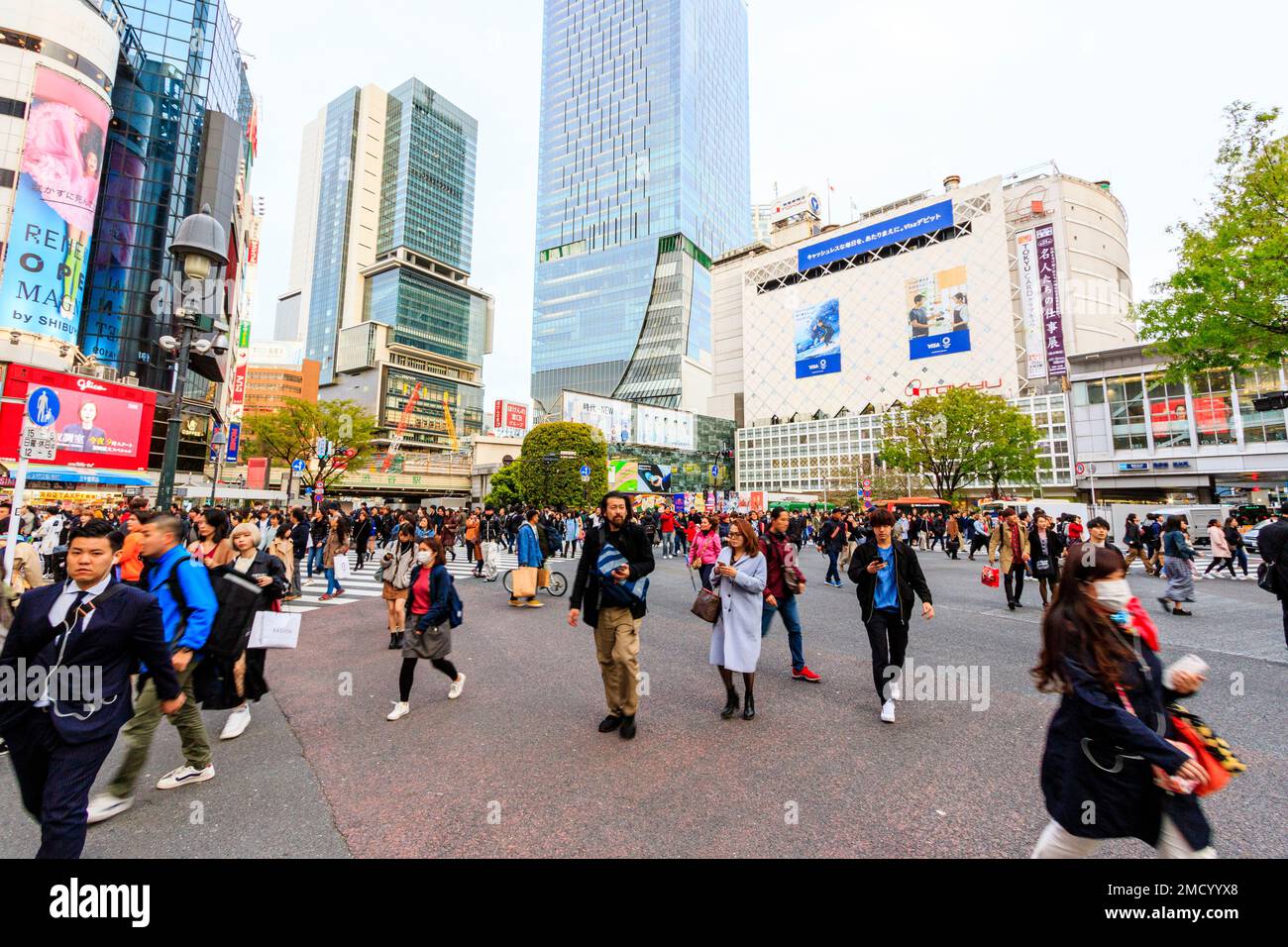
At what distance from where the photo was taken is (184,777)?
3.63 metres

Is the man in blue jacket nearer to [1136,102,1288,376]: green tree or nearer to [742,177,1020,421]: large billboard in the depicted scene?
[1136,102,1288,376]: green tree

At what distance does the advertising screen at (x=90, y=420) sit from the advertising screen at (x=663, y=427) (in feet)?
175

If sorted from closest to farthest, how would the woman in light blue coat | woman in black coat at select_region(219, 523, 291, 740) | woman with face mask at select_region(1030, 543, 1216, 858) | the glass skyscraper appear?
woman with face mask at select_region(1030, 543, 1216, 858) < woman in black coat at select_region(219, 523, 291, 740) < the woman in light blue coat < the glass skyscraper

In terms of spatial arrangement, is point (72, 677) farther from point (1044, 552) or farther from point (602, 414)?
point (602, 414)

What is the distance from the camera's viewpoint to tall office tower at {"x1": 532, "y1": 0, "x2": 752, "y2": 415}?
104m

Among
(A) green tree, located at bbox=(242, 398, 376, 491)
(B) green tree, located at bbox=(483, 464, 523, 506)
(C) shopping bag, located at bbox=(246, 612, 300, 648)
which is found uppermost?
(A) green tree, located at bbox=(242, 398, 376, 491)

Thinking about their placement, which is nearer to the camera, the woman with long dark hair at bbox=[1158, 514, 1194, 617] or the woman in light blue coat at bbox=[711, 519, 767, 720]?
the woman in light blue coat at bbox=[711, 519, 767, 720]

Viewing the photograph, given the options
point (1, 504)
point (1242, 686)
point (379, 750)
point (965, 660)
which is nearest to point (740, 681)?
point (965, 660)

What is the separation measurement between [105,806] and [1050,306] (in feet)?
238

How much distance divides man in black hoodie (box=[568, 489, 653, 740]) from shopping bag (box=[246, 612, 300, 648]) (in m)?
2.16

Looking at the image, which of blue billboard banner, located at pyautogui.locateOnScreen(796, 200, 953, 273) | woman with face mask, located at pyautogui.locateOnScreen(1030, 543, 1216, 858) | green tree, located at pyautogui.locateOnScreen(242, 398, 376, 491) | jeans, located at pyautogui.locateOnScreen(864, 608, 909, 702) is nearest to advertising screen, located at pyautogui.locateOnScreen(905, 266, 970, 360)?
blue billboard banner, located at pyautogui.locateOnScreen(796, 200, 953, 273)
